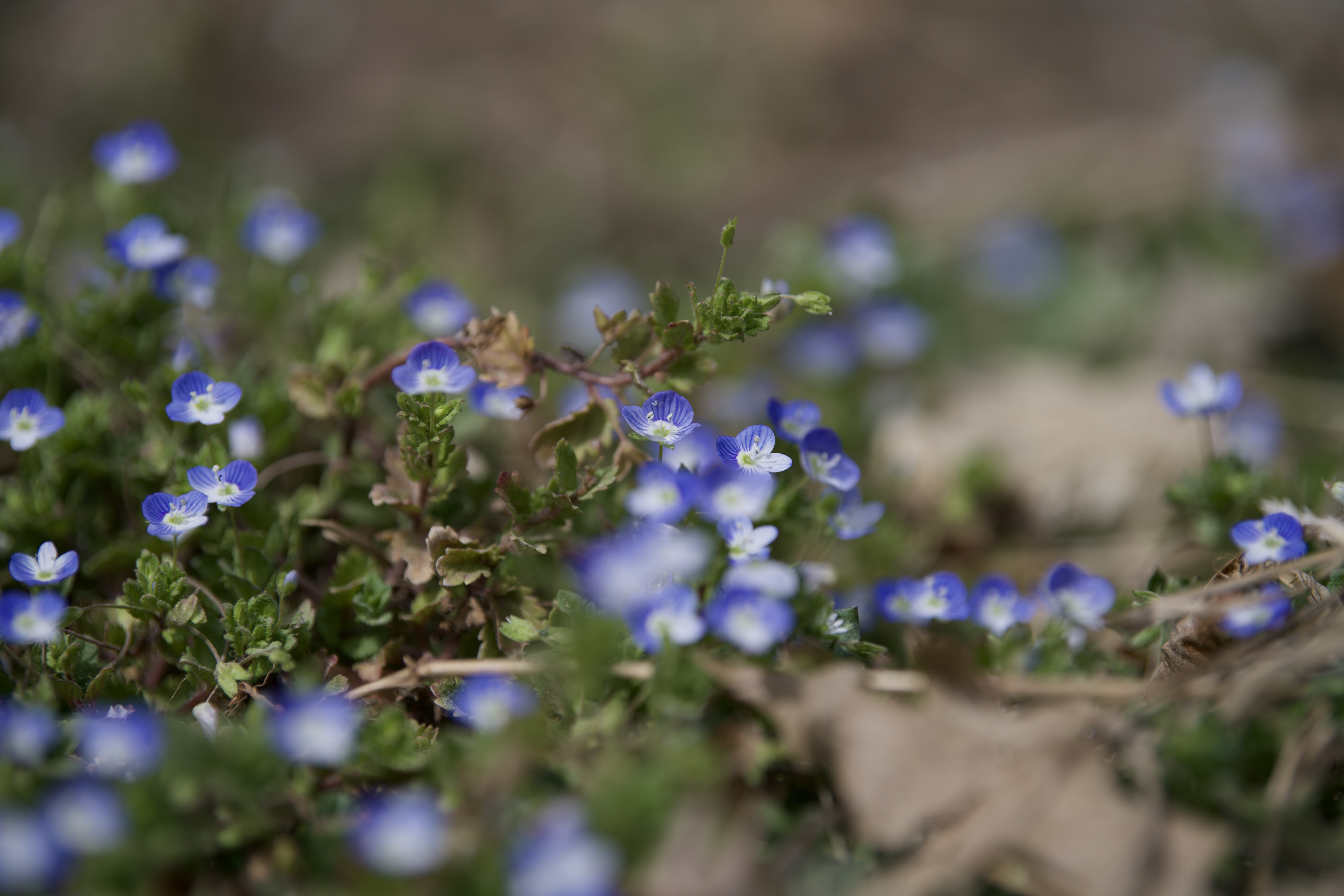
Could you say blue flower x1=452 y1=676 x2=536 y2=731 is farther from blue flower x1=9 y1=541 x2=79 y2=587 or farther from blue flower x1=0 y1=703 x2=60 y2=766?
blue flower x1=9 y1=541 x2=79 y2=587

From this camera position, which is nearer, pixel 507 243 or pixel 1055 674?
pixel 1055 674

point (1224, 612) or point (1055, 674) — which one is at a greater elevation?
point (1224, 612)

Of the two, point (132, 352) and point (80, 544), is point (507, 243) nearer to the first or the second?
point (132, 352)

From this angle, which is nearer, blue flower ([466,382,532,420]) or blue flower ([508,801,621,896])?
blue flower ([508,801,621,896])

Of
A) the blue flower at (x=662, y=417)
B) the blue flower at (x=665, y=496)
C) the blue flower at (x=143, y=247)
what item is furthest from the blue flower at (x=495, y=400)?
the blue flower at (x=143, y=247)

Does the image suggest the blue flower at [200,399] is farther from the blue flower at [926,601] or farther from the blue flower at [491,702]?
the blue flower at [926,601]

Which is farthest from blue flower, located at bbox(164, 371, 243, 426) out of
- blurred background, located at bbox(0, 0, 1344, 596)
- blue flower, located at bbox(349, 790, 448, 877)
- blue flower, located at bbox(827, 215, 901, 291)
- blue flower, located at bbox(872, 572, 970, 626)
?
blue flower, located at bbox(827, 215, 901, 291)

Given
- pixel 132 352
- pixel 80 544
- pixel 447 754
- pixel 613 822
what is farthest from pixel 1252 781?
pixel 132 352
